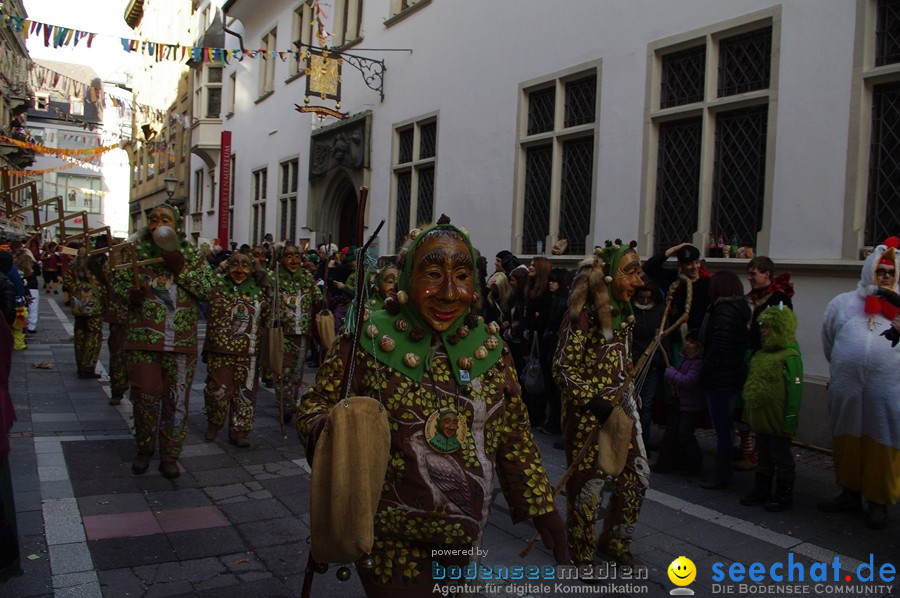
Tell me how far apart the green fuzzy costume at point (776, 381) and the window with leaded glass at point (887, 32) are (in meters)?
2.95

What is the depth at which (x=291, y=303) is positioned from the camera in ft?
25.6

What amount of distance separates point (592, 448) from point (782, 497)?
2.22 meters

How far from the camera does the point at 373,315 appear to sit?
2693 mm

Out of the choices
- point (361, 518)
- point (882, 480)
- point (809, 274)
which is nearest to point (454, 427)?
point (361, 518)

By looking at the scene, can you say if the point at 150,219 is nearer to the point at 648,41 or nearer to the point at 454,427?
the point at 454,427

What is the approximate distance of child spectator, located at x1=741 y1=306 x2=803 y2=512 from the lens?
211 inches

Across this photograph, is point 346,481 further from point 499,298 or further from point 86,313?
point 86,313

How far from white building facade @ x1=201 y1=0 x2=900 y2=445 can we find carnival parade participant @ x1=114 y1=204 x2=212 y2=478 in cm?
543

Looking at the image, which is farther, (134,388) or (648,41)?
(648,41)

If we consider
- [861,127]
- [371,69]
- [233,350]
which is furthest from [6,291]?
[371,69]

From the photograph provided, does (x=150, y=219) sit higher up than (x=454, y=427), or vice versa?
(x=150, y=219)

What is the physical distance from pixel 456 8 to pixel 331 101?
17.5 feet

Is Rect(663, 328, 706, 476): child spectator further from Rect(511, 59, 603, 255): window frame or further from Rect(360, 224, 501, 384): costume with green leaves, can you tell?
Rect(360, 224, 501, 384): costume with green leaves

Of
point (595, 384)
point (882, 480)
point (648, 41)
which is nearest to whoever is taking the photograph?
A: point (595, 384)
